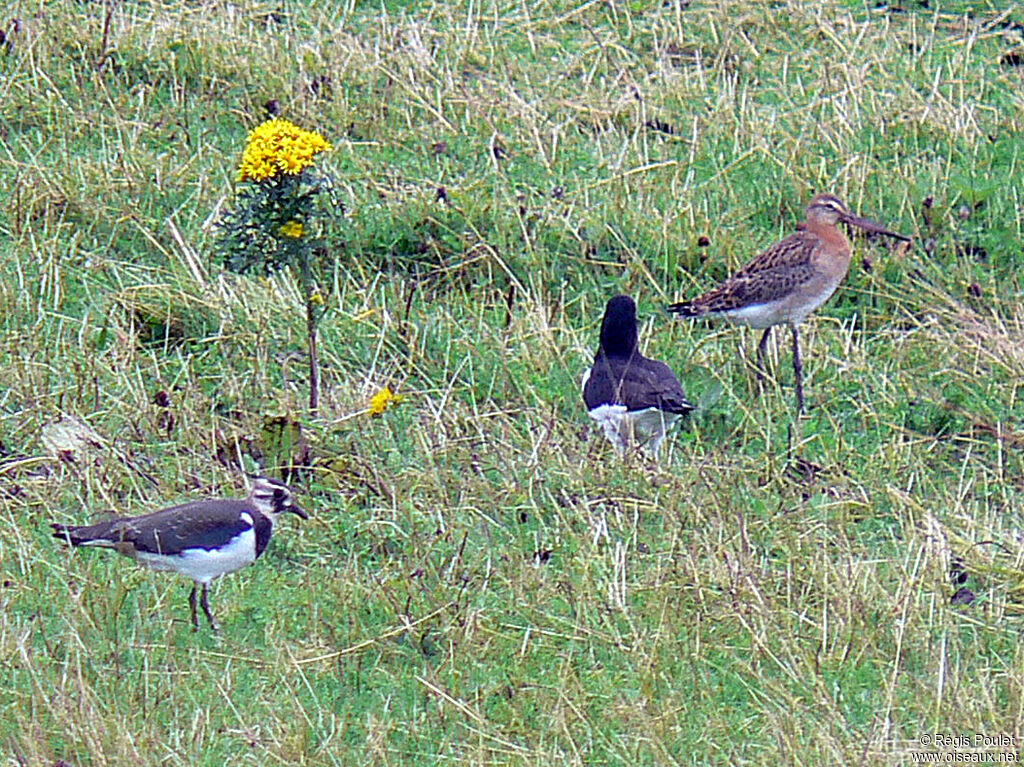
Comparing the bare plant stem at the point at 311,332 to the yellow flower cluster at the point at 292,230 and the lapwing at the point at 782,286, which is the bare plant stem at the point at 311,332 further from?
the lapwing at the point at 782,286

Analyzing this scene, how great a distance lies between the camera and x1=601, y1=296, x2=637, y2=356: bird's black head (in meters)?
7.13

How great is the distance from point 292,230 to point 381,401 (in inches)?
39.1

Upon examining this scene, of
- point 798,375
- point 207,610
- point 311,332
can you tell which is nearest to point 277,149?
point 311,332

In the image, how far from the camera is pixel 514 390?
7.20m

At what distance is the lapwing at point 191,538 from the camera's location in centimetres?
520

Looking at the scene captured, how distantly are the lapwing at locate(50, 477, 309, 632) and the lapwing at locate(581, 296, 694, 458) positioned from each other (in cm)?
178

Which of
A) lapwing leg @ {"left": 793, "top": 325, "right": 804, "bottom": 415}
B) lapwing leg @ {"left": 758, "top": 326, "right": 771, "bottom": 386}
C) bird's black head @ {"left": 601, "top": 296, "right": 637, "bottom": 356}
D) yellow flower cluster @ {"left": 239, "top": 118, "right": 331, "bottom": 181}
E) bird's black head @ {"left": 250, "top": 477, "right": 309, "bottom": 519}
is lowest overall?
lapwing leg @ {"left": 758, "top": 326, "right": 771, "bottom": 386}

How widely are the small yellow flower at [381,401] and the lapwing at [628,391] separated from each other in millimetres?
824

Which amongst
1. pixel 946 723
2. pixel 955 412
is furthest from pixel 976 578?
pixel 955 412

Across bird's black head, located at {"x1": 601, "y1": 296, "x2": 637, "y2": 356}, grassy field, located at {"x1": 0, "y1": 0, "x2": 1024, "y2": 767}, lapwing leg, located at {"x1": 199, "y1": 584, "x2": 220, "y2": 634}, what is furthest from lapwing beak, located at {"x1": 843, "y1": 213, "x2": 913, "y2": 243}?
lapwing leg, located at {"x1": 199, "y1": 584, "x2": 220, "y2": 634}

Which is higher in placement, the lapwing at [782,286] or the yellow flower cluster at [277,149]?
the yellow flower cluster at [277,149]

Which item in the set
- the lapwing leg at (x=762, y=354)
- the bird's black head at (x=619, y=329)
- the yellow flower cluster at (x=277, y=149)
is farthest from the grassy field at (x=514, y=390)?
the yellow flower cluster at (x=277, y=149)

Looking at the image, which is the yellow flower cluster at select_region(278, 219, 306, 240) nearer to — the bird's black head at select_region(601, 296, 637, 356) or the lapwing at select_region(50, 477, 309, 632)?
the lapwing at select_region(50, 477, 309, 632)

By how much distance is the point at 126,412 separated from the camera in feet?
21.9
